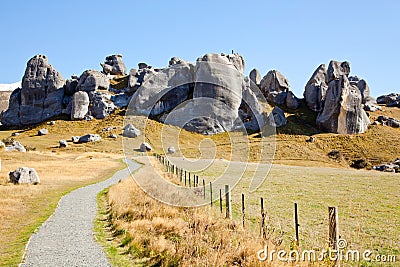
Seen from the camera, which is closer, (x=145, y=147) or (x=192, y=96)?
(x=145, y=147)

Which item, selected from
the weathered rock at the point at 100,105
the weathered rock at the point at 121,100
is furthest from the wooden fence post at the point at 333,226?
the weathered rock at the point at 121,100

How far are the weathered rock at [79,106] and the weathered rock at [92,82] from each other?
296 inches

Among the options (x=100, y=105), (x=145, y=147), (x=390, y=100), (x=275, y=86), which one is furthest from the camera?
(x=390, y=100)

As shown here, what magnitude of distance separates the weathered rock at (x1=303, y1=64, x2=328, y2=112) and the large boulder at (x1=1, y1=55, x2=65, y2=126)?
292ft

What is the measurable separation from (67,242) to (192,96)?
4595 inches

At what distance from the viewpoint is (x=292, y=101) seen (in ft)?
421

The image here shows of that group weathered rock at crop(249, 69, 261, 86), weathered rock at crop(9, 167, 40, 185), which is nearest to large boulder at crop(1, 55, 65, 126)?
weathered rock at crop(249, 69, 261, 86)

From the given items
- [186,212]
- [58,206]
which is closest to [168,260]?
[186,212]

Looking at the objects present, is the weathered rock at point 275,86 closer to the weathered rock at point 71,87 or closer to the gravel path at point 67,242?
the weathered rock at point 71,87

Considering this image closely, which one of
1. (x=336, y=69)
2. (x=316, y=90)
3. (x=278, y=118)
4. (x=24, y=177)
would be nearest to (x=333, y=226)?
(x=24, y=177)

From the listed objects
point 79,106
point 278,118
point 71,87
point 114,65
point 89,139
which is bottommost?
point 89,139

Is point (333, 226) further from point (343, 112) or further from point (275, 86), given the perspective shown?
point (275, 86)

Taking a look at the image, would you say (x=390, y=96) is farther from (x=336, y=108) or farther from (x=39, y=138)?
(x=39, y=138)

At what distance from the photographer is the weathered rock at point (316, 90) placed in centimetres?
12242
